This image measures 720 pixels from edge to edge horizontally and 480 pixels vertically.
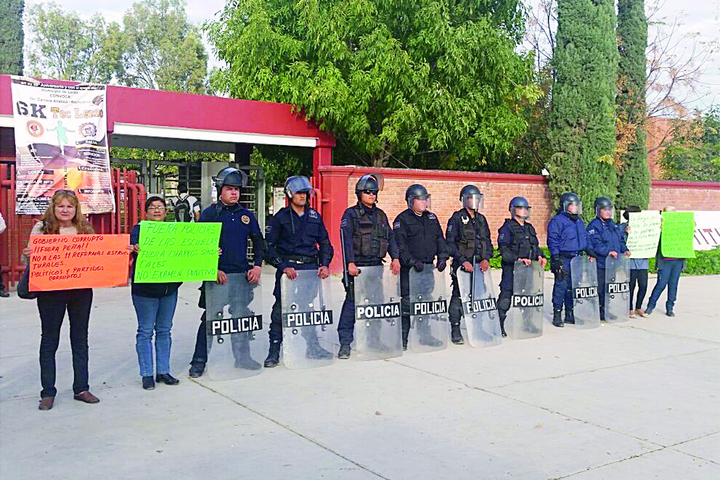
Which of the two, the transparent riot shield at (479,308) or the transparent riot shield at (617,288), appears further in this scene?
the transparent riot shield at (617,288)

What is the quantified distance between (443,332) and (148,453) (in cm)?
412

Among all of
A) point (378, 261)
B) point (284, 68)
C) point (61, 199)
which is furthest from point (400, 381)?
point (284, 68)

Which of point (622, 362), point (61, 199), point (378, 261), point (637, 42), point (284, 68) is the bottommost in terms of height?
point (622, 362)

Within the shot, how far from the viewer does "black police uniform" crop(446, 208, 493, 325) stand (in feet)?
27.6

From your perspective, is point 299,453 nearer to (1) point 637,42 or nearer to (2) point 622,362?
(2) point 622,362

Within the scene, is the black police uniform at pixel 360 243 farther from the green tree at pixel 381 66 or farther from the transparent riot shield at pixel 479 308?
the green tree at pixel 381 66

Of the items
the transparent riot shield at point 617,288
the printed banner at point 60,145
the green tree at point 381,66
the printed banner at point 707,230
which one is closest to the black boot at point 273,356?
the transparent riot shield at point 617,288

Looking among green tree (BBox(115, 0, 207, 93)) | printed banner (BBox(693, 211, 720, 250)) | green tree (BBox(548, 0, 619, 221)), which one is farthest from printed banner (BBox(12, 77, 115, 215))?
green tree (BBox(115, 0, 207, 93))

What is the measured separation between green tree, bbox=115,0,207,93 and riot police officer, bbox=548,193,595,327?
4266 cm

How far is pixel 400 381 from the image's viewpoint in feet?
22.3

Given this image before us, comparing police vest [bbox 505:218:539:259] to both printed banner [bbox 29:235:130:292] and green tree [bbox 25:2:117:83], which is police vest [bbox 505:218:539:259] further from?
green tree [bbox 25:2:117:83]

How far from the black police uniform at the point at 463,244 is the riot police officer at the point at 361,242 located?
0.97 meters

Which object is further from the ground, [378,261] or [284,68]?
[284,68]

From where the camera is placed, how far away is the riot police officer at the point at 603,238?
394 inches
